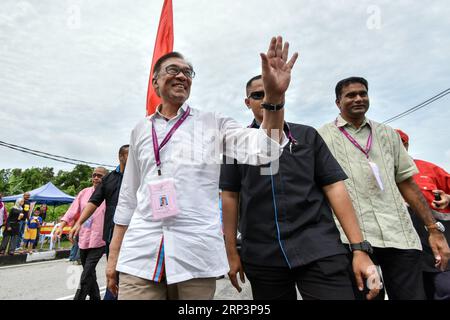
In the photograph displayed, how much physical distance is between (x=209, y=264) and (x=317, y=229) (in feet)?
1.97

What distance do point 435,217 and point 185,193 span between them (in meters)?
2.21

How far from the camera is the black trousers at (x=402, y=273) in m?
2.14

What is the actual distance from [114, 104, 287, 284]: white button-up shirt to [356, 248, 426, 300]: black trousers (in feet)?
4.00

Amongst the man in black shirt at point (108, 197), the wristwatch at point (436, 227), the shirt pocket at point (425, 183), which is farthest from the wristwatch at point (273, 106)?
the man in black shirt at point (108, 197)

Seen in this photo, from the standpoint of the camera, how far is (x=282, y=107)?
142 cm

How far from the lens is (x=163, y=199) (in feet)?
5.26

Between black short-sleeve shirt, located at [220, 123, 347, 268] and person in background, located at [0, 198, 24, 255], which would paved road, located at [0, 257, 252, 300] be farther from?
black short-sleeve shirt, located at [220, 123, 347, 268]

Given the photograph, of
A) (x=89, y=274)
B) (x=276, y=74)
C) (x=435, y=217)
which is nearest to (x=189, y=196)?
(x=276, y=74)

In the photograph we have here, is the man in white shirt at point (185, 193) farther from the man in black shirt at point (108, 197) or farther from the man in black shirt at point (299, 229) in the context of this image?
the man in black shirt at point (108, 197)

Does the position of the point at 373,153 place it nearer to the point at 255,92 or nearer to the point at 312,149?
the point at 312,149

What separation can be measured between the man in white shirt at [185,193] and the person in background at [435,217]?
1.77 m

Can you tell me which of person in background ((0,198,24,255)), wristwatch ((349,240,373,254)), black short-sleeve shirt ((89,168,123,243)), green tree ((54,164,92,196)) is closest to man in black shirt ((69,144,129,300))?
black short-sleeve shirt ((89,168,123,243))

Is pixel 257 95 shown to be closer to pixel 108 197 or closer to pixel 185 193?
pixel 185 193
